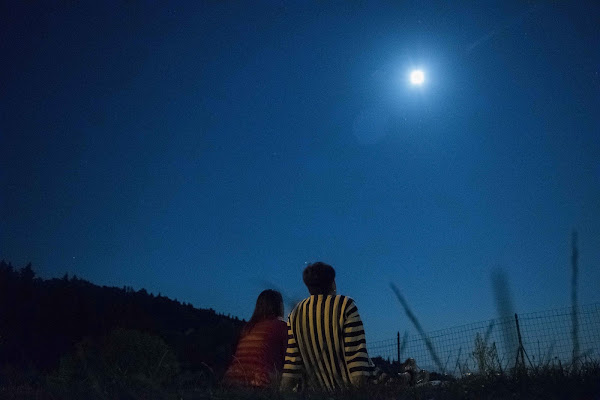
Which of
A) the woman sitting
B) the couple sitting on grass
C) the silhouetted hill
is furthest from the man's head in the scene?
the silhouetted hill

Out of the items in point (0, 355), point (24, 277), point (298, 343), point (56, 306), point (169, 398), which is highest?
point (24, 277)

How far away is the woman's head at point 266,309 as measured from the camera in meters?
4.66

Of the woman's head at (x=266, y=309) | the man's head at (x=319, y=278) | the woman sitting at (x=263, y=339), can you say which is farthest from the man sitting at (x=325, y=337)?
the woman's head at (x=266, y=309)

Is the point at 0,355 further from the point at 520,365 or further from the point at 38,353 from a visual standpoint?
the point at 520,365

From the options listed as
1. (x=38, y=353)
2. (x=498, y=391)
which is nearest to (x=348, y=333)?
(x=498, y=391)

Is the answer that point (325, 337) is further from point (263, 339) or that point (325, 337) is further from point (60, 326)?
point (60, 326)

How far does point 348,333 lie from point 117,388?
59.3 inches

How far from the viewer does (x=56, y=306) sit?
47812mm

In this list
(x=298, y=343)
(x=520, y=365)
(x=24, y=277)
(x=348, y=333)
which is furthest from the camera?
(x=24, y=277)

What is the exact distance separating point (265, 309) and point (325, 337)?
1.29m

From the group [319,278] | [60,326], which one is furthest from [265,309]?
[60,326]

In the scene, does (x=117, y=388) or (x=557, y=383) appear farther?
(x=117, y=388)

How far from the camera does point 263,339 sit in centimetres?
448

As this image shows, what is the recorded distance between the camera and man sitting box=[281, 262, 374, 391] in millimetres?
3332
